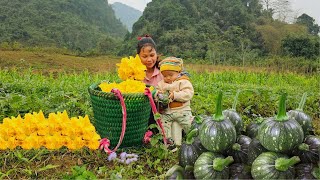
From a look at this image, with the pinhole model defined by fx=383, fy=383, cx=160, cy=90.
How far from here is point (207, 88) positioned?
26.2ft

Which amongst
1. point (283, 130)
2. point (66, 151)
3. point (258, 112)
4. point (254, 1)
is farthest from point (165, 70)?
point (254, 1)

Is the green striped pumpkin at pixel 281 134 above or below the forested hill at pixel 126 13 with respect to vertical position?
below

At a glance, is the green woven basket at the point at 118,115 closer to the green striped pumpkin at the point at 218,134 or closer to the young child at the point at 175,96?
the young child at the point at 175,96

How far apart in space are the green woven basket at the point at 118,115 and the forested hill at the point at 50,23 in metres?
36.1

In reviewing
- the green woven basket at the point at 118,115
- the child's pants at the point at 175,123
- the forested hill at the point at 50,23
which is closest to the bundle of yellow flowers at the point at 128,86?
the green woven basket at the point at 118,115

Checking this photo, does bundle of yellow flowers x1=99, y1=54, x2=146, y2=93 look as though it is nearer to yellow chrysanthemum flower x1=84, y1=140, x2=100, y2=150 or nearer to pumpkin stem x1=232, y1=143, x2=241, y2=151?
yellow chrysanthemum flower x1=84, y1=140, x2=100, y2=150

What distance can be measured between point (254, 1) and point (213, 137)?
49066 millimetres

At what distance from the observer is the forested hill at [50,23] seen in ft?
132

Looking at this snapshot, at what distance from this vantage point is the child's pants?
154 inches

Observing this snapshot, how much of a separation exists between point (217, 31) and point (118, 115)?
36641 mm

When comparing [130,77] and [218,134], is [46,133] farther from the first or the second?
[218,134]

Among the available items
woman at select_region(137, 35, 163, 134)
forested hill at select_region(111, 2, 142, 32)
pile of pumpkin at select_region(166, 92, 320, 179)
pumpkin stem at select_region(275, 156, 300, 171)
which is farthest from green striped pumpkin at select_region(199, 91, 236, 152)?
forested hill at select_region(111, 2, 142, 32)

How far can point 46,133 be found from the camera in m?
3.26

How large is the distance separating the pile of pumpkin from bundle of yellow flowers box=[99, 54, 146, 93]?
1.67 m
